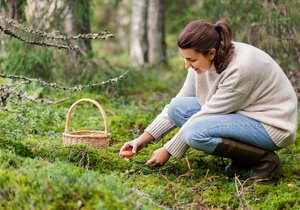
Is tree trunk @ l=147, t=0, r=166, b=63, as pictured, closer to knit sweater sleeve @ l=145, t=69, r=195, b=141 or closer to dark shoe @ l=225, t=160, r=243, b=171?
knit sweater sleeve @ l=145, t=69, r=195, b=141

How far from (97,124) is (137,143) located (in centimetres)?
153

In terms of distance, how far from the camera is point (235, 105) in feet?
13.0

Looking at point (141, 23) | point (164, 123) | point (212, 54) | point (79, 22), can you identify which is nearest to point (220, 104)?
point (212, 54)

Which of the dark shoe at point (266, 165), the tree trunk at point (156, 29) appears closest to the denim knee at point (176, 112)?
the dark shoe at point (266, 165)

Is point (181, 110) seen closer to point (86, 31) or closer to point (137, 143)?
point (137, 143)

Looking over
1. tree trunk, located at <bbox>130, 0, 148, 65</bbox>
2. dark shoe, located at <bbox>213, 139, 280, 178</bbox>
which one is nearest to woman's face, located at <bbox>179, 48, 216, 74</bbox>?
dark shoe, located at <bbox>213, 139, 280, 178</bbox>

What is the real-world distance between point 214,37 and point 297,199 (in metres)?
1.27

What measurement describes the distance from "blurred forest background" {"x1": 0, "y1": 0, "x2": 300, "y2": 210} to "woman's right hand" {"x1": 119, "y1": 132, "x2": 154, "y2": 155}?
14 cm

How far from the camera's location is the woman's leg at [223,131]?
155 inches

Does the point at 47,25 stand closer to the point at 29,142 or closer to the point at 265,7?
the point at 265,7

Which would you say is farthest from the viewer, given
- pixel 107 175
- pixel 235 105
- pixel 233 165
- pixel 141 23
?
pixel 141 23

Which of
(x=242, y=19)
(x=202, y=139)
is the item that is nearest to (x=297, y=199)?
(x=202, y=139)

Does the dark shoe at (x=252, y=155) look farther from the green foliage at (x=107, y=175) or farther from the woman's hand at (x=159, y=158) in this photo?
the woman's hand at (x=159, y=158)

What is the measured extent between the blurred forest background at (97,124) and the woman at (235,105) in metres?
0.19
